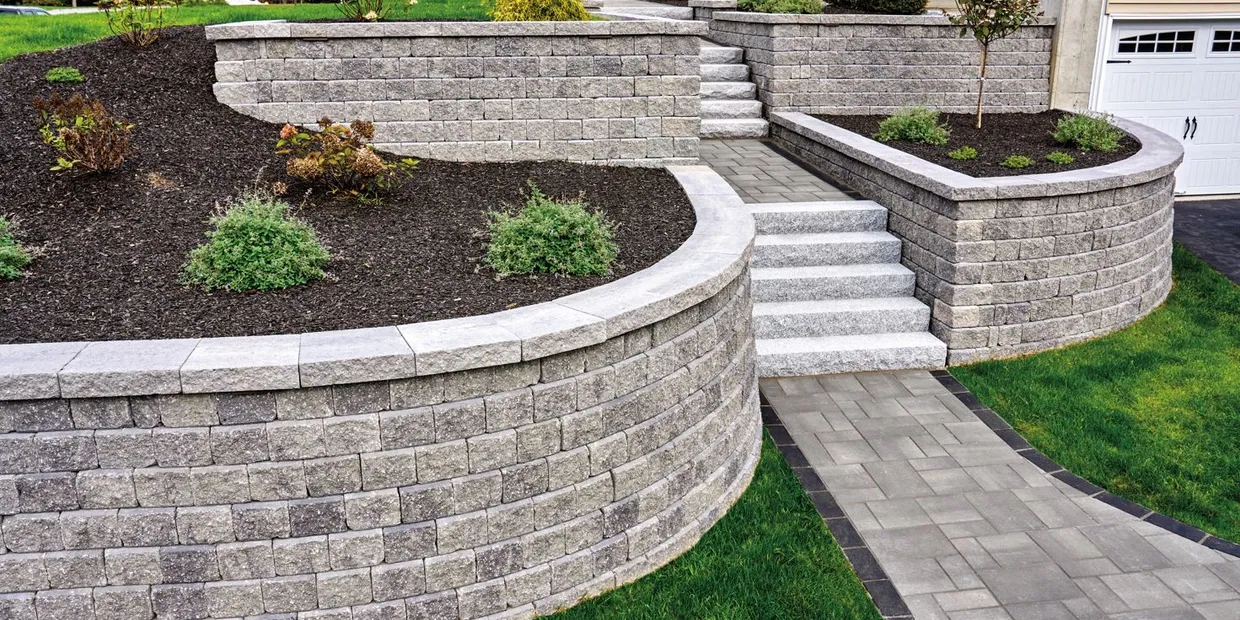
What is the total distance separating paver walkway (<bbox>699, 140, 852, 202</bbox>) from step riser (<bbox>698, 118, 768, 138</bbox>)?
0.17m

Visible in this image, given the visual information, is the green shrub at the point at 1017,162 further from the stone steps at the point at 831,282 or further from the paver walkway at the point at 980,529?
the paver walkway at the point at 980,529

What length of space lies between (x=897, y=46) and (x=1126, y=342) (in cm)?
507

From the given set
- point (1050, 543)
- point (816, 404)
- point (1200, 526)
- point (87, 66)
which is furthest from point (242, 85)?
point (1200, 526)

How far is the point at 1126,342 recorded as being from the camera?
7.95 metres

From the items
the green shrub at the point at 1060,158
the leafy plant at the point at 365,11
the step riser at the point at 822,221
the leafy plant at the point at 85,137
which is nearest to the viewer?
the leafy plant at the point at 85,137

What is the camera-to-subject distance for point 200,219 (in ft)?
20.5

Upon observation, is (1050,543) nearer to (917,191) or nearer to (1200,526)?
(1200,526)

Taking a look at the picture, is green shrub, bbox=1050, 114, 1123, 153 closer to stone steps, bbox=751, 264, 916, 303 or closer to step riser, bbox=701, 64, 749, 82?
stone steps, bbox=751, 264, 916, 303

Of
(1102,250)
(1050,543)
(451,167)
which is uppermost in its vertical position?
(451,167)

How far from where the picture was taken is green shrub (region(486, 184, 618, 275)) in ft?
18.6

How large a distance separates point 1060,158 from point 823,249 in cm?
252

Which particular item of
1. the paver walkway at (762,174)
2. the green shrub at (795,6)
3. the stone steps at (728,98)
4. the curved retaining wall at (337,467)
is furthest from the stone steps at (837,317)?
the green shrub at (795,6)

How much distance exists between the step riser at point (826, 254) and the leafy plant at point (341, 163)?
2.90 m

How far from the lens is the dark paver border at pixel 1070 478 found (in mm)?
5250
